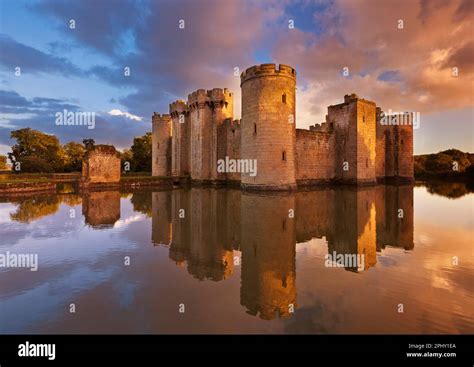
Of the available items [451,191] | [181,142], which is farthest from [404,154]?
[181,142]

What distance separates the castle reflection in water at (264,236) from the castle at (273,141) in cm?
648

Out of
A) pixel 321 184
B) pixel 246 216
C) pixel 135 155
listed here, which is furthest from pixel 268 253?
pixel 135 155

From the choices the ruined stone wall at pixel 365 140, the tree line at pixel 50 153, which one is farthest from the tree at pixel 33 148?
the ruined stone wall at pixel 365 140

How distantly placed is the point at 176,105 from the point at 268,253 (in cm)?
3077

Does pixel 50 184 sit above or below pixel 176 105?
below

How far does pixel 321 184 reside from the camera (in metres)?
28.2

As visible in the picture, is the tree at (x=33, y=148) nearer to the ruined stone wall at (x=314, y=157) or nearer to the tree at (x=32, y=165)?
the tree at (x=32, y=165)

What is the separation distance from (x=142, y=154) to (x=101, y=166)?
25962 mm

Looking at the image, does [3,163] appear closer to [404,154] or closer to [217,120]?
[217,120]

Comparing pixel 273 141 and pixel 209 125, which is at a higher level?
pixel 209 125

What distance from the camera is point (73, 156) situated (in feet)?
188

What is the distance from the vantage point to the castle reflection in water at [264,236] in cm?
543

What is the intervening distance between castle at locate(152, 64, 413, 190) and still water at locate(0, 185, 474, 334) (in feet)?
33.3
